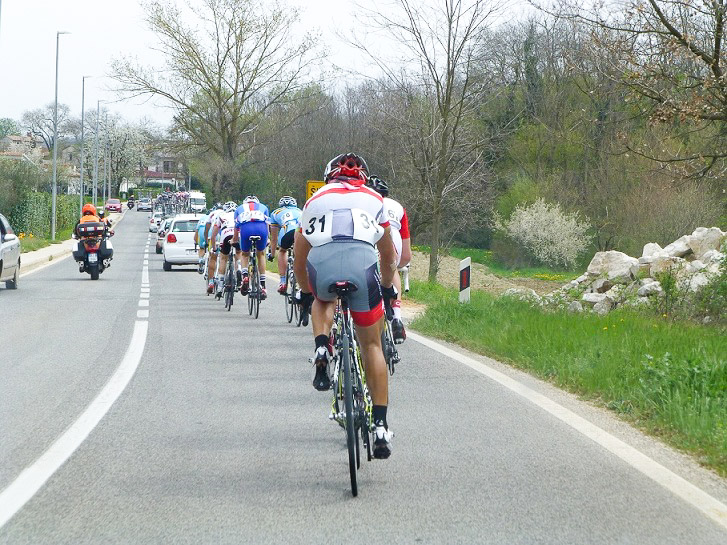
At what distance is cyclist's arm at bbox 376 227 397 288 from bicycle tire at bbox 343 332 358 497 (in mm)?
632

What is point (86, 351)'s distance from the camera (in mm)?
11961

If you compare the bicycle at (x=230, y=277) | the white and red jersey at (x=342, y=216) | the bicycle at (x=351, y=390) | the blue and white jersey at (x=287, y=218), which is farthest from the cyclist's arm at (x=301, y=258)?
the bicycle at (x=230, y=277)

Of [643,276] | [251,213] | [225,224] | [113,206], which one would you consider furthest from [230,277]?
[113,206]

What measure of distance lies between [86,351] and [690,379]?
21.6 feet

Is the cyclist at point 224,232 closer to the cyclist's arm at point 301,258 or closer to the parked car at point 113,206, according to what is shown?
the cyclist's arm at point 301,258

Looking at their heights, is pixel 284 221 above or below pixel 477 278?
above

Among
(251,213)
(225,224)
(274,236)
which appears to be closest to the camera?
(251,213)

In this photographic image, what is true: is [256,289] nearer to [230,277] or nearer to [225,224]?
[230,277]

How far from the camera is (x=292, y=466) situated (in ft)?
20.1

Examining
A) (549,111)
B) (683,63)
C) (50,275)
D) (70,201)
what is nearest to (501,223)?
(549,111)

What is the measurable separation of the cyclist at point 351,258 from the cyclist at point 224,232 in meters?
11.3

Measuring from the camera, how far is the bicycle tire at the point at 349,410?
5.23 m

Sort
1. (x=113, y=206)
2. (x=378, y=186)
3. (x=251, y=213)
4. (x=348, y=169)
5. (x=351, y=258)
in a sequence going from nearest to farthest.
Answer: (x=351, y=258), (x=348, y=169), (x=378, y=186), (x=251, y=213), (x=113, y=206)

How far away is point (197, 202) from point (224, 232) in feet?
238
